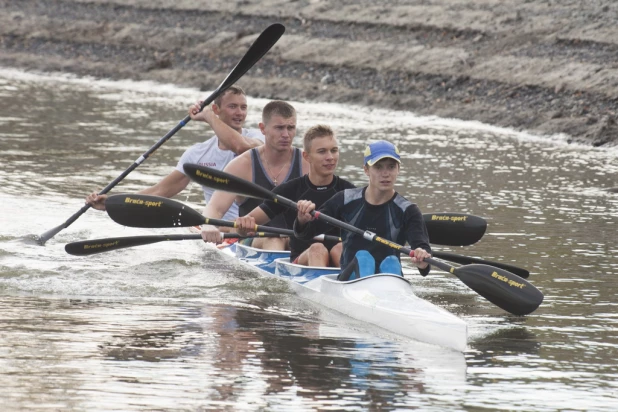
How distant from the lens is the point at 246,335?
8281 millimetres

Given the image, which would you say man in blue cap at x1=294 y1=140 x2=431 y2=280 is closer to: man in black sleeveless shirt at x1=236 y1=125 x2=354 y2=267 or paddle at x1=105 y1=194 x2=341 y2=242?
man in black sleeveless shirt at x1=236 y1=125 x2=354 y2=267

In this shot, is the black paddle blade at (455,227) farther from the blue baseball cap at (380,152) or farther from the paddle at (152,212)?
the paddle at (152,212)

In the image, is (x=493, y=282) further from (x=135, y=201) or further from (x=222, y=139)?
(x=222, y=139)

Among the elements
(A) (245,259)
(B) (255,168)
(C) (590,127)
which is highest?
(C) (590,127)

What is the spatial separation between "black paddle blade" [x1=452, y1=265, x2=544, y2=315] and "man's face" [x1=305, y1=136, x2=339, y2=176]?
1413 mm

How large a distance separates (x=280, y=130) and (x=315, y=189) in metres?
0.84

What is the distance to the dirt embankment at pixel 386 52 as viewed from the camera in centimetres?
2089

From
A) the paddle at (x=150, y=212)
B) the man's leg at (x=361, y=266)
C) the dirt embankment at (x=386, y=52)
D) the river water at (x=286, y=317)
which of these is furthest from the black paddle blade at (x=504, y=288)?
the dirt embankment at (x=386, y=52)

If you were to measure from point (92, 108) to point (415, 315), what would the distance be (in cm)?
1734

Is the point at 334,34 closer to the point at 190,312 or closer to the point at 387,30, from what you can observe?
the point at 387,30

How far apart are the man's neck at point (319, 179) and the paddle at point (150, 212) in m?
1.02

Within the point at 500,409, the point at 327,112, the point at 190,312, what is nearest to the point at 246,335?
the point at 190,312

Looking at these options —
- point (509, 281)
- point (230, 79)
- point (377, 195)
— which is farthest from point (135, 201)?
point (509, 281)

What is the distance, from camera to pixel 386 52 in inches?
1008
